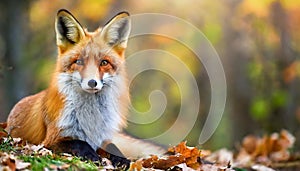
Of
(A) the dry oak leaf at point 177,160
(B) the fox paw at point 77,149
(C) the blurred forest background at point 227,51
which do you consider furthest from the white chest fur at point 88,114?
(C) the blurred forest background at point 227,51

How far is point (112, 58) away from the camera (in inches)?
218

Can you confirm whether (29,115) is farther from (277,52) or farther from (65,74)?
(277,52)

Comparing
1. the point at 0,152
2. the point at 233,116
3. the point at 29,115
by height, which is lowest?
the point at 0,152

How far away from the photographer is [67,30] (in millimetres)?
5527

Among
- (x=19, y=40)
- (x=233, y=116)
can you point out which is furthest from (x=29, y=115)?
(x=233, y=116)

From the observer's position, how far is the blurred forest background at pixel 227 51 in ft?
44.0

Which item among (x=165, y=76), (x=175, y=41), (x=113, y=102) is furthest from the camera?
(x=165, y=76)

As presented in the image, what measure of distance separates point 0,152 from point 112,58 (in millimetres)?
1660

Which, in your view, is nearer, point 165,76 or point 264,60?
point 264,60

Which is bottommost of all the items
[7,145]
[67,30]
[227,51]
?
[7,145]

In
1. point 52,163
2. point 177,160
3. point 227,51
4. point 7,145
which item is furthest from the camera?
point 227,51

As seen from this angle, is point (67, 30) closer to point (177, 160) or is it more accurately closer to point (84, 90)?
point (84, 90)

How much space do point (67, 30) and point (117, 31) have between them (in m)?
0.48

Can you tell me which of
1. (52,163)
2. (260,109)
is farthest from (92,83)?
(260,109)
